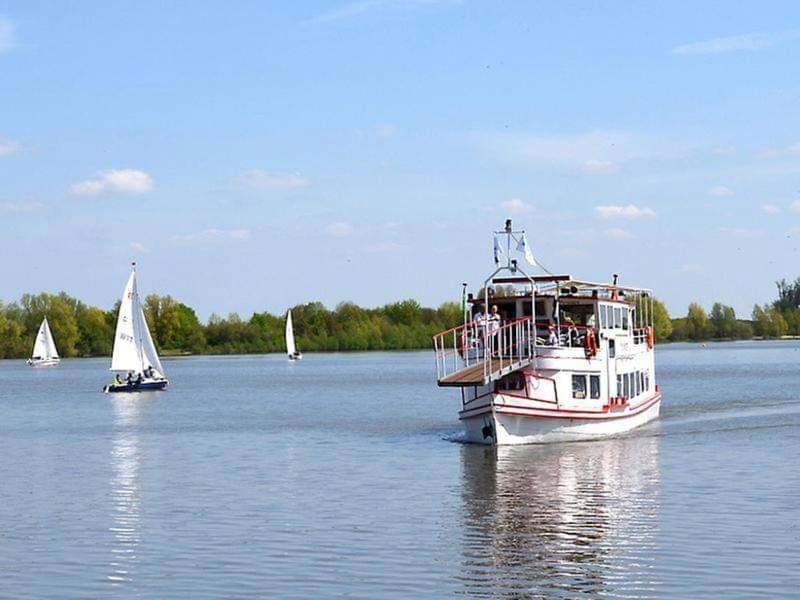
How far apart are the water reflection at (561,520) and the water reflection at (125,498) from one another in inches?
259

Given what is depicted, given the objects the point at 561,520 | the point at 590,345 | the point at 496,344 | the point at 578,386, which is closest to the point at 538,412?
the point at 578,386

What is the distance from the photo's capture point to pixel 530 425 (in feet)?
155

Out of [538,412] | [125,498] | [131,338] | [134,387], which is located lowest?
[125,498]

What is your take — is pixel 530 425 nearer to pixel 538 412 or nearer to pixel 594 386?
pixel 538 412

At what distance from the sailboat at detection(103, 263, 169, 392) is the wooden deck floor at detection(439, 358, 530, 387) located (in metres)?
55.5

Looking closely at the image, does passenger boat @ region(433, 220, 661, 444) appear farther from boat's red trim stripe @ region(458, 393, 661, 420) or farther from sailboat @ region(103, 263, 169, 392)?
sailboat @ region(103, 263, 169, 392)

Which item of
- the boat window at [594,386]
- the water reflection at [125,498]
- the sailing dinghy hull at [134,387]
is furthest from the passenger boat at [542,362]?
the sailing dinghy hull at [134,387]

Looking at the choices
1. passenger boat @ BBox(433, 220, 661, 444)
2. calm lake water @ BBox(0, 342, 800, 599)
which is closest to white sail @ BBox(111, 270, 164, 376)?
calm lake water @ BBox(0, 342, 800, 599)

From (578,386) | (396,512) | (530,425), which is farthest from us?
(578,386)

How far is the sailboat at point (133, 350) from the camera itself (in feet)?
326

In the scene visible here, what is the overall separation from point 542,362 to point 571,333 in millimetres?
3385

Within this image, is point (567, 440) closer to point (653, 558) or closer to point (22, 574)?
point (653, 558)

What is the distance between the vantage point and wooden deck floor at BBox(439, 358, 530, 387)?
44.8m

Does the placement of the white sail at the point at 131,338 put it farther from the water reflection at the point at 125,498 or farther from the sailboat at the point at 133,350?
the water reflection at the point at 125,498
